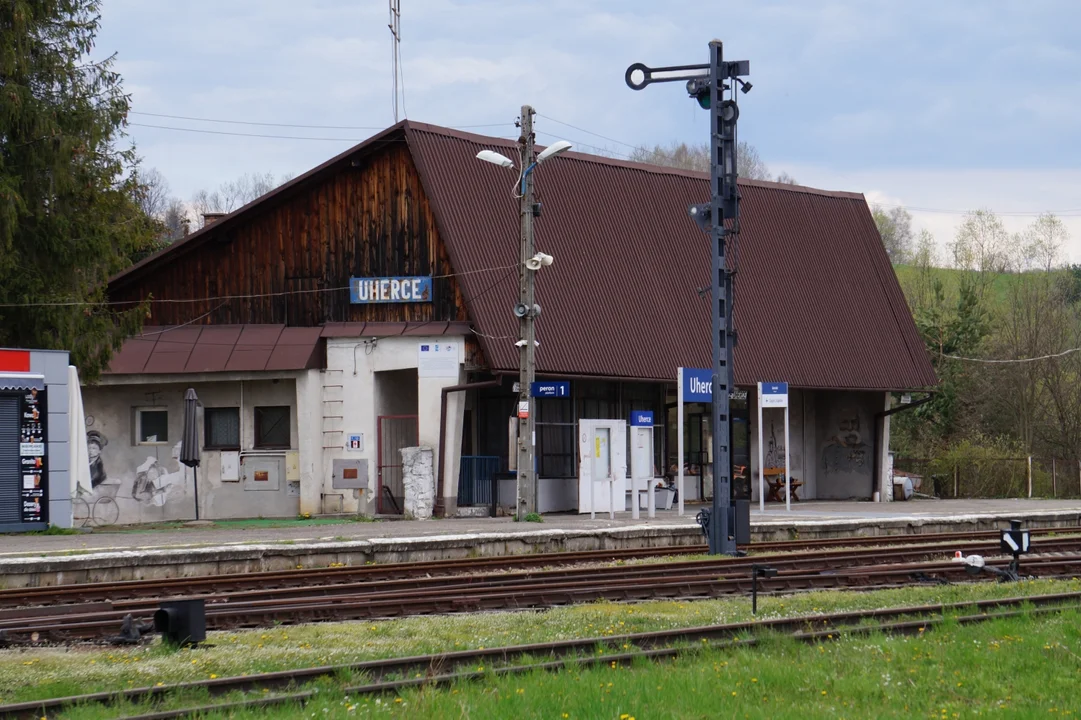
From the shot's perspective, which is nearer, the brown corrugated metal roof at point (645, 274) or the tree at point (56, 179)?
the tree at point (56, 179)

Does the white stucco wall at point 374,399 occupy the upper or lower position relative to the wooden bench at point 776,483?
upper

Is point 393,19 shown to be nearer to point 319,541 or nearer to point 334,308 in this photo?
point 334,308

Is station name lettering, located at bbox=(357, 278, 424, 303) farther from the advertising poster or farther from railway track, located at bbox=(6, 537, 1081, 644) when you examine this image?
railway track, located at bbox=(6, 537, 1081, 644)

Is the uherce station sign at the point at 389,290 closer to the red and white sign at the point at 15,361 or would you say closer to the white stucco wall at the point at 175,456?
the white stucco wall at the point at 175,456

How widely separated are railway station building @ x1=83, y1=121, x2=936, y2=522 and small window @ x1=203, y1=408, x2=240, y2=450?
0.05 metres

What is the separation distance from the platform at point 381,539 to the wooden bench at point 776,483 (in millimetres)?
5453

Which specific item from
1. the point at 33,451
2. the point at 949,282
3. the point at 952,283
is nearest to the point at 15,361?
the point at 33,451

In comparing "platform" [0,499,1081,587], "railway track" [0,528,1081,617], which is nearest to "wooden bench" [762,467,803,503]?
"platform" [0,499,1081,587]

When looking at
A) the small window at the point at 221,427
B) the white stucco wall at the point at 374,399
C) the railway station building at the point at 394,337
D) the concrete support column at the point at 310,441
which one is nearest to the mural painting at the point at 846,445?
the railway station building at the point at 394,337

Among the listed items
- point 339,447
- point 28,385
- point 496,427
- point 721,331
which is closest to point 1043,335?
point 496,427

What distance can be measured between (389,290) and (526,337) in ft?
15.9

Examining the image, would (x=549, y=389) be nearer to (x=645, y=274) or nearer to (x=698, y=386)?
(x=698, y=386)

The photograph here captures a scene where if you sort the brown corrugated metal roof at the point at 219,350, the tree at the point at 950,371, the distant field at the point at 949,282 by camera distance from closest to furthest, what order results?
the brown corrugated metal roof at the point at 219,350 → the tree at the point at 950,371 → the distant field at the point at 949,282

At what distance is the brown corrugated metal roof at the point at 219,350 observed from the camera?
30281 mm
